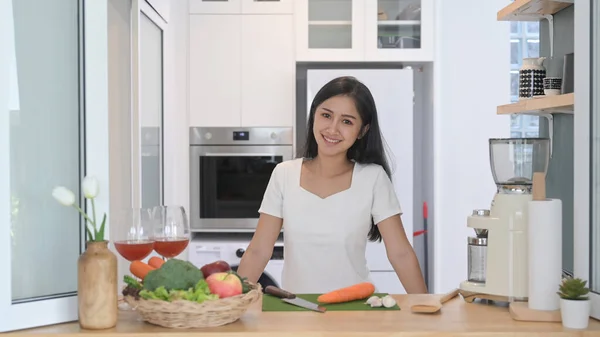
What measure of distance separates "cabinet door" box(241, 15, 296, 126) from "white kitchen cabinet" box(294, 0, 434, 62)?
9 centimetres

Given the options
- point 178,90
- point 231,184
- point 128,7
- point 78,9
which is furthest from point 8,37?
point 231,184

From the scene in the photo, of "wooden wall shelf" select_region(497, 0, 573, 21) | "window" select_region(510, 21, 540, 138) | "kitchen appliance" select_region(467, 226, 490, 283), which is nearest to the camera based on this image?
"kitchen appliance" select_region(467, 226, 490, 283)

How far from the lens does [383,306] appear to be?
1.92 metres

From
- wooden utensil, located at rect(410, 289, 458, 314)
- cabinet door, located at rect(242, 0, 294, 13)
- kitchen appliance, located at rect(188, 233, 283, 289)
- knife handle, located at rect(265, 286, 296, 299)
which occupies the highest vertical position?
cabinet door, located at rect(242, 0, 294, 13)

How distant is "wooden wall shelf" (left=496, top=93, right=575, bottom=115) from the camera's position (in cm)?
199

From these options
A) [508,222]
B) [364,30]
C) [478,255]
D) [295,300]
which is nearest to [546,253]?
[508,222]

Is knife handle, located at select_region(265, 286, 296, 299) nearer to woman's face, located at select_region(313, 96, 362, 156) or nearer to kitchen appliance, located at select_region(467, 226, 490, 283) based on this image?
kitchen appliance, located at select_region(467, 226, 490, 283)

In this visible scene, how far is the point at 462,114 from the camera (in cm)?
436

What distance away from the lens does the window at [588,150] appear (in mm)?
1758

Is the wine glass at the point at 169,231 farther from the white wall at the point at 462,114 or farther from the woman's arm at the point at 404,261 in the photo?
the white wall at the point at 462,114

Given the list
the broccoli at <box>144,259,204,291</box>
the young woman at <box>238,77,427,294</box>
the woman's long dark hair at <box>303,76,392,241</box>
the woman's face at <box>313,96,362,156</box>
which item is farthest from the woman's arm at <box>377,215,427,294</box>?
the broccoli at <box>144,259,204,291</box>

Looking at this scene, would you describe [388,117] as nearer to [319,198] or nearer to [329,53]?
[329,53]

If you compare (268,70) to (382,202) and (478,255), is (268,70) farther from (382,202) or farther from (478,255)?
(478,255)

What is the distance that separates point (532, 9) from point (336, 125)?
0.76m
